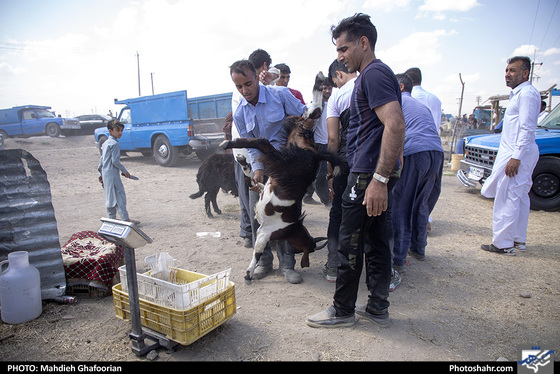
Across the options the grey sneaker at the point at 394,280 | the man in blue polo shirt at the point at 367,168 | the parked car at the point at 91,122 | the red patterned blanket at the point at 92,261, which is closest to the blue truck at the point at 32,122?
the parked car at the point at 91,122

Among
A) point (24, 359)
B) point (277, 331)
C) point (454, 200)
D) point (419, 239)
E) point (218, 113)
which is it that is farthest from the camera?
point (218, 113)

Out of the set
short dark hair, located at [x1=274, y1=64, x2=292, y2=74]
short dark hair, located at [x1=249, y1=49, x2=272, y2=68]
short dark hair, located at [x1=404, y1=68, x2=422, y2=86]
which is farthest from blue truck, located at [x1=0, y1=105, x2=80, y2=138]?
short dark hair, located at [x1=404, y1=68, x2=422, y2=86]

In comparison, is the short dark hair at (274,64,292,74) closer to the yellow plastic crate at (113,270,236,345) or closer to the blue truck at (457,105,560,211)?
the yellow plastic crate at (113,270,236,345)

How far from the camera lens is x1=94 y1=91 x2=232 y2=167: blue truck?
1112 centimetres

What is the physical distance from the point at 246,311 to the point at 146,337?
82 cm

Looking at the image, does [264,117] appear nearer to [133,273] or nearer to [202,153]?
[133,273]

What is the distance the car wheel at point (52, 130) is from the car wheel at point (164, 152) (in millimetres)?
11286

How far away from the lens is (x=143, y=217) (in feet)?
18.8

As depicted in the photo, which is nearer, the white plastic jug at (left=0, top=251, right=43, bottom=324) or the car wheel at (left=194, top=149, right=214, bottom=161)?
the white plastic jug at (left=0, top=251, right=43, bottom=324)

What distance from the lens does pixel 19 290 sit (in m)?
2.57

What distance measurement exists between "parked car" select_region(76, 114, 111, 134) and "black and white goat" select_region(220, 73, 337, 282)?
19.8 meters
